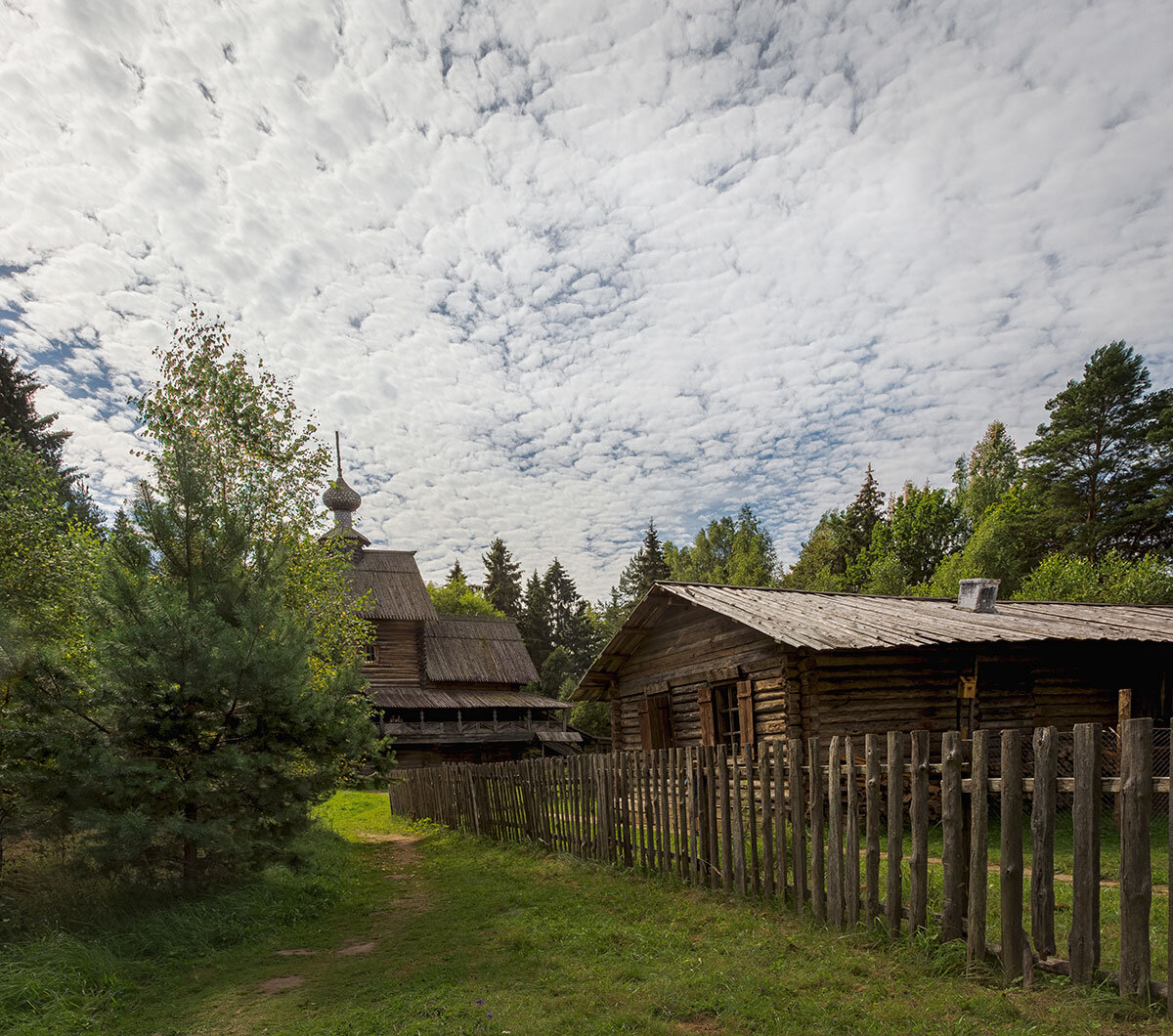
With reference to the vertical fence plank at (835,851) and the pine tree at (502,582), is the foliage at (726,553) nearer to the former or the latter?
the pine tree at (502,582)

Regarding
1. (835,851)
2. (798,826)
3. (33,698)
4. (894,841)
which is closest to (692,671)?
(798,826)

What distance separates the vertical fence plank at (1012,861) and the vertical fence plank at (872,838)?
3.24ft

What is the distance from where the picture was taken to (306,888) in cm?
877

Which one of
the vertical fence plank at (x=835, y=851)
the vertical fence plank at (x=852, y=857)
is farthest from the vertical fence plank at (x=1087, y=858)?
the vertical fence plank at (x=835, y=851)

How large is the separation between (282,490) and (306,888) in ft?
31.7

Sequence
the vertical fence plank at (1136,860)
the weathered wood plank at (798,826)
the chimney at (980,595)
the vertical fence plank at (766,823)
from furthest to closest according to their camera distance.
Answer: the chimney at (980,595)
the vertical fence plank at (766,823)
the weathered wood plank at (798,826)
the vertical fence plank at (1136,860)

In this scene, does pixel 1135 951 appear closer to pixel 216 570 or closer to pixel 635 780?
pixel 635 780

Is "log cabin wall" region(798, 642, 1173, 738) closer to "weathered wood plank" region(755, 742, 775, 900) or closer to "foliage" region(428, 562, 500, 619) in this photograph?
"weathered wood plank" region(755, 742, 775, 900)

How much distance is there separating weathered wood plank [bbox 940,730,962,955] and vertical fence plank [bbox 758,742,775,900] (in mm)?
1781

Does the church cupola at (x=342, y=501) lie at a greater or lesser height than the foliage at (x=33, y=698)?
greater

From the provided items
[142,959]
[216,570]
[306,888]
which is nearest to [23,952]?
[142,959]

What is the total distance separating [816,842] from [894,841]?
33.5 inches

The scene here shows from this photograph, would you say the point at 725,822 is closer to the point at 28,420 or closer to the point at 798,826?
the point at 798,826

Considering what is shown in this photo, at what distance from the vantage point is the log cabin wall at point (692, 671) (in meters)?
13.3
